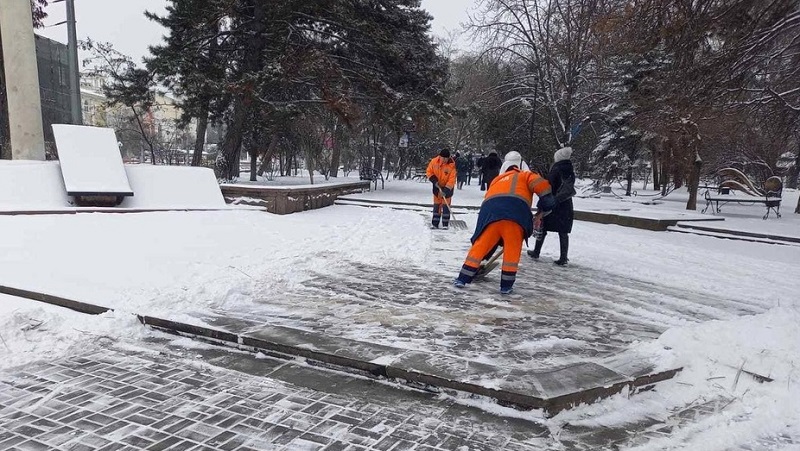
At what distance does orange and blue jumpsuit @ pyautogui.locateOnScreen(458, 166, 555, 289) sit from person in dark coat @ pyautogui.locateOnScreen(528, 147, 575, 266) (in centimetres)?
166

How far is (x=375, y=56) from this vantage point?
18.5 metres

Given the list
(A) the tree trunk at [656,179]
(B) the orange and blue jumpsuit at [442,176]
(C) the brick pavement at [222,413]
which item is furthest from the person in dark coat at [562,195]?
(A) the tree trunk at [656,179]

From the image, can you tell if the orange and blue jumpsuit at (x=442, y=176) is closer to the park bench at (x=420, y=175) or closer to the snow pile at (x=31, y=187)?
the snow pile at (x=31, y=187)

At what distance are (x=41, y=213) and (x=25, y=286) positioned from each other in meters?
3.24

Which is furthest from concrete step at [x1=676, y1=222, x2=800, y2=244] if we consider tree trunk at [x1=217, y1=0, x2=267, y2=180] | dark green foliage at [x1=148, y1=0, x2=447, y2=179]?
tree trunk at [x1=217, y1=0, x2=267, y2=180]

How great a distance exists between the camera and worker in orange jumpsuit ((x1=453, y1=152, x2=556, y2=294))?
18.8 ft

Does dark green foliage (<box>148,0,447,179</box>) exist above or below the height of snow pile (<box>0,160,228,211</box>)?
above

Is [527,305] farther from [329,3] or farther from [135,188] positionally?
[329,3]

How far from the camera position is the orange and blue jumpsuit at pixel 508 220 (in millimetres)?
5723

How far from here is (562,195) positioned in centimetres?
750

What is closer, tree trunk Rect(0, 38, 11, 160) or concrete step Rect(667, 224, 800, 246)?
concrete step Rect(667, 224, 800, 246)

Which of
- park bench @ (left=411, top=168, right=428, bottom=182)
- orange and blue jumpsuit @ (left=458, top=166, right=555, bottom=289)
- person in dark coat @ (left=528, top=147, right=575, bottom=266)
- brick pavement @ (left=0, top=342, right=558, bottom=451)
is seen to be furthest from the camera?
park bench @ (left=411, top=168, right=428, bottom=182)

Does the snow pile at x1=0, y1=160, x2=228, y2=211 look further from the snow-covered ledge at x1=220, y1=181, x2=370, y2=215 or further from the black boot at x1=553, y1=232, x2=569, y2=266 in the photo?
the black boot at x1=553, y1=232, x2=569, y2=266

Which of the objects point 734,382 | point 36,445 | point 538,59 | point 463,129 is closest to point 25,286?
point 36,445
